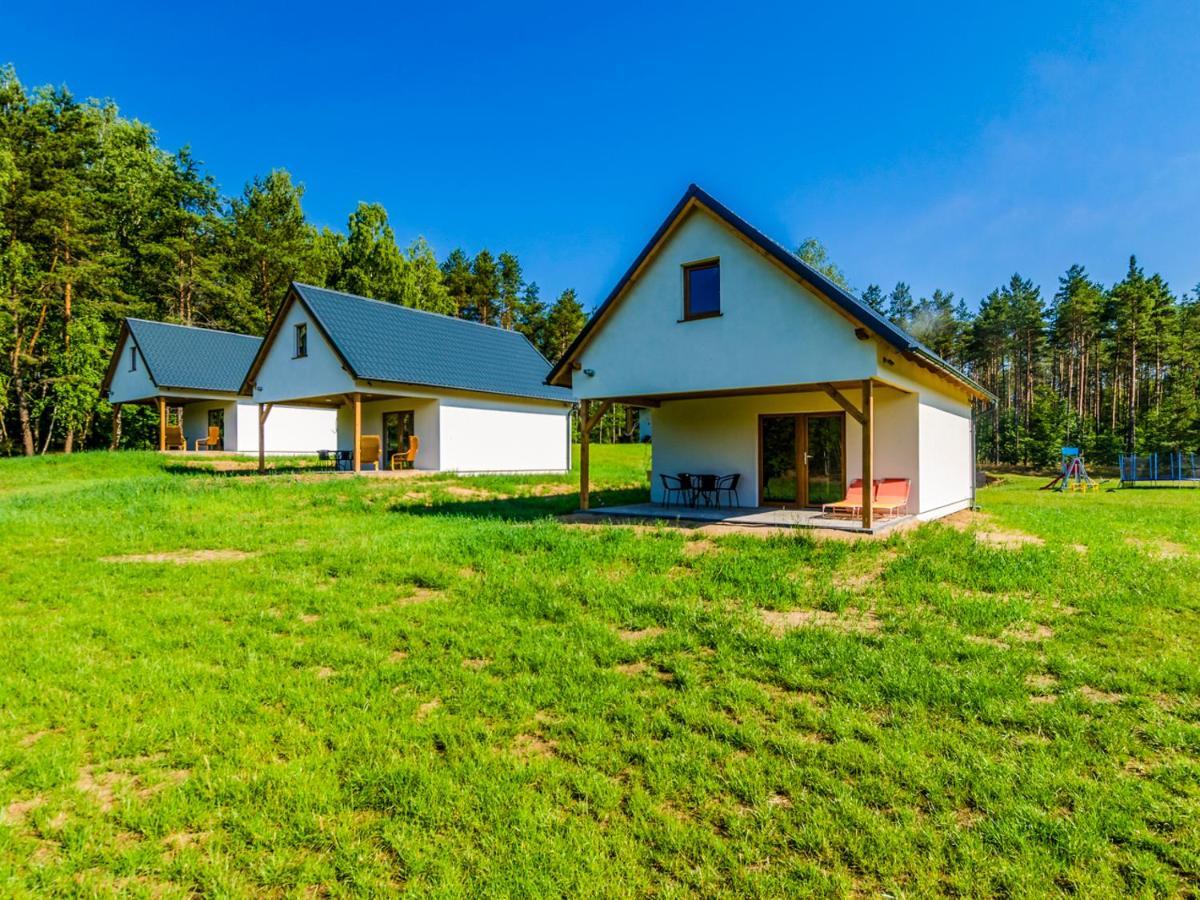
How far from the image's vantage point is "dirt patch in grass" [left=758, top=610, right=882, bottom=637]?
5805mm

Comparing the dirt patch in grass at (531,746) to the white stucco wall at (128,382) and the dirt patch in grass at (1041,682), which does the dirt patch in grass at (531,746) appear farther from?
the white stucco wall at (128,382)

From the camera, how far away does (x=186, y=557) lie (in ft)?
27.4

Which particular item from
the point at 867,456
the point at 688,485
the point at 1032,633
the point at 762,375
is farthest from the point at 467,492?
the point at 1032,633

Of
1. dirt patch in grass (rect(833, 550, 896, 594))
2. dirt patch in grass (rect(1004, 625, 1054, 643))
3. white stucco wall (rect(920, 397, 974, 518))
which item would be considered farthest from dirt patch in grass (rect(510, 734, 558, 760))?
white stucco wall (rect(920, 397, 974, 518))

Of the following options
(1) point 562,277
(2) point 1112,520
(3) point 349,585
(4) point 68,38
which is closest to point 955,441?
(2) point 1112,520

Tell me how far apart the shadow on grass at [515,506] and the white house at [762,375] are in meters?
1.04

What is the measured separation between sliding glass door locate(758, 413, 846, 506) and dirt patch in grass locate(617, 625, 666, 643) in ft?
28.9

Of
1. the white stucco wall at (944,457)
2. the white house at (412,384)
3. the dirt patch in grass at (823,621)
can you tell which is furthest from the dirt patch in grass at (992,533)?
the white house at (412,384)

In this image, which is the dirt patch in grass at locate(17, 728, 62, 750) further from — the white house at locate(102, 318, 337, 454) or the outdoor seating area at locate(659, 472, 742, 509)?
the white house at locate(102, 318, 337, 454)

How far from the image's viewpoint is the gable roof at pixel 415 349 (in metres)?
20.3

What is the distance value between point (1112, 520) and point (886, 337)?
26.3 ft

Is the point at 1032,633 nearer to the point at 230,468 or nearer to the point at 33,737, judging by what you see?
the point at 33,737

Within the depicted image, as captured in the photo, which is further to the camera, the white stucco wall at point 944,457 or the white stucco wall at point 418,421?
the white stucco wall at point 418,421

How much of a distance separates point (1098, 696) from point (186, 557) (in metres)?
10.1
